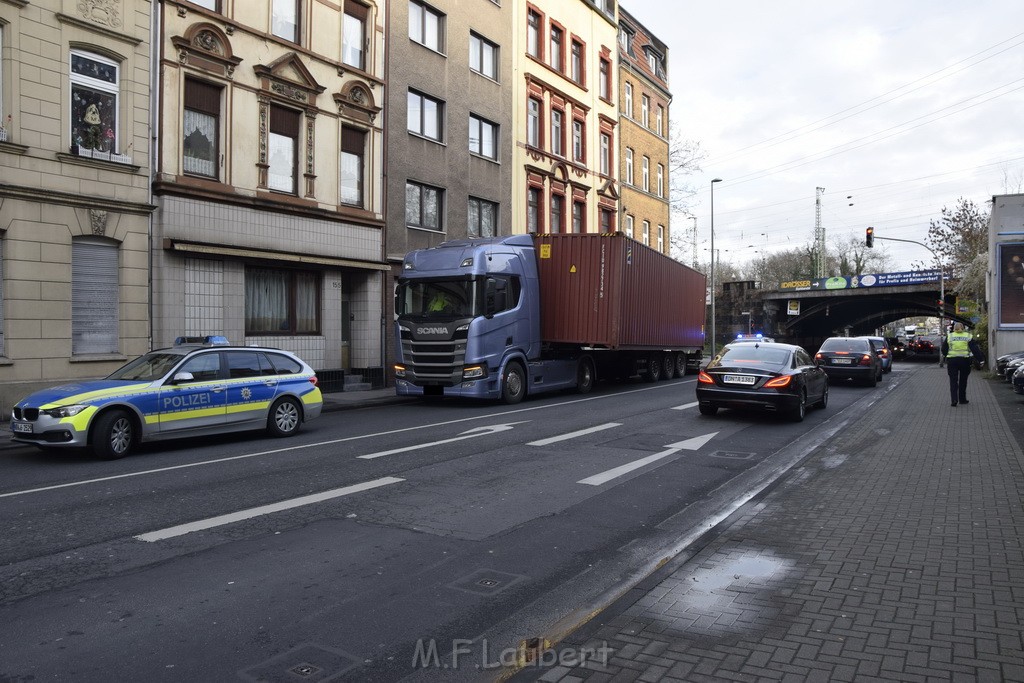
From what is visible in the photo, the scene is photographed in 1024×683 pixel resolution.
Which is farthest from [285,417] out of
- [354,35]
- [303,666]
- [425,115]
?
[425,115]

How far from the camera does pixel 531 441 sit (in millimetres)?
11148

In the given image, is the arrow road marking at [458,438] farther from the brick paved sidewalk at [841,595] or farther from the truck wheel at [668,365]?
the truck wheel at [668,365]

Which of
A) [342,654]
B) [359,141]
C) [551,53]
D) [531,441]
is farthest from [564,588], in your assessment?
[551,53]

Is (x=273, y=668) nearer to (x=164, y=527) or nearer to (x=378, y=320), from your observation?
(x=164, y=527)

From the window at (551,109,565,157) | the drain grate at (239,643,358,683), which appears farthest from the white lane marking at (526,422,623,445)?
the window at (551,109,565,157)

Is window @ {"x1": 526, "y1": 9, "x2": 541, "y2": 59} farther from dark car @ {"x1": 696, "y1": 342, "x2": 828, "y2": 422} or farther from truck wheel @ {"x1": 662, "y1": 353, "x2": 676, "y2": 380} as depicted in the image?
dark car @ {"x1": 696, "y1": 342, "x2": 828, "y2": 422}

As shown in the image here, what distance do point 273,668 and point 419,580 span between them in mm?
1420

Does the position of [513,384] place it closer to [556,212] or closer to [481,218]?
[481,218]

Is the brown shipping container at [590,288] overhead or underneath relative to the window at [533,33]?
underneath

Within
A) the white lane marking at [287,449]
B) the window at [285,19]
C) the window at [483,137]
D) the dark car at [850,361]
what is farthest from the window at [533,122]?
the white lane marking at [287,449]

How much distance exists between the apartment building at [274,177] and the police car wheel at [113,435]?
6765mm

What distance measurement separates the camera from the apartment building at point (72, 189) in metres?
13.9

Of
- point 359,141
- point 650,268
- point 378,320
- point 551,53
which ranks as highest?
point 551,53

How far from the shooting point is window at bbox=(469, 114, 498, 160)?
26.2 meters
